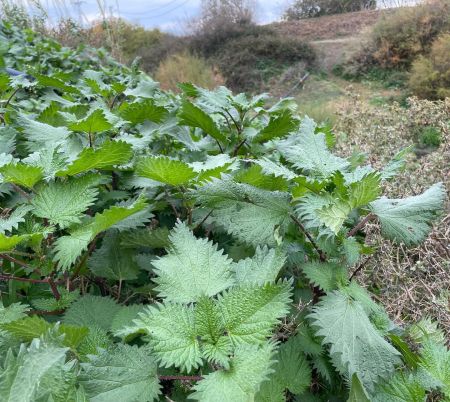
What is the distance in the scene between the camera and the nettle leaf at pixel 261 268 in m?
0.72

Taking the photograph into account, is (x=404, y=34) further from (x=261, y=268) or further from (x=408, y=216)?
(x=261, y=268)

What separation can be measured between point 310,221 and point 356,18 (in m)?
17.2

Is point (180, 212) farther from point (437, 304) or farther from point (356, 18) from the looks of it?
point (356, 18)

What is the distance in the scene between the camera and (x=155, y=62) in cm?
1292

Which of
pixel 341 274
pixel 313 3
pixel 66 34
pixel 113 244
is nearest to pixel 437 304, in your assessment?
pixel 341 274

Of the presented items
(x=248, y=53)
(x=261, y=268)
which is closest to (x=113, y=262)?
(x=261, y=268)

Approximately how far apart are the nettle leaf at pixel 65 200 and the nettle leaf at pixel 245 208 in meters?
0.20

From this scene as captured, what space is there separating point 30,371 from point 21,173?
405 millimetres

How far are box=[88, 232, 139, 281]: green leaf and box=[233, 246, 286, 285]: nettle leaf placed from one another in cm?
26

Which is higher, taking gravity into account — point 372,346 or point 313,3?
point 313,3

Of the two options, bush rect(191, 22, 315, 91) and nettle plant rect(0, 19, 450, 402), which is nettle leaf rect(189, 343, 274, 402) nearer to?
nettle plant rect(0, 19, 450, 402)

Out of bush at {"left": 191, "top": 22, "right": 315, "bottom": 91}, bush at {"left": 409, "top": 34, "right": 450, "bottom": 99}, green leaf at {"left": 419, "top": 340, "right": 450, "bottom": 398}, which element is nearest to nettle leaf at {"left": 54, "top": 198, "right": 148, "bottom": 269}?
green leaf at {"left": 419, "top": 340, "right": 450, "bottom": 398}

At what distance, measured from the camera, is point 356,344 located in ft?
2.29

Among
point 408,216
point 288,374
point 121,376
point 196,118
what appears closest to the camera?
point 121,376
